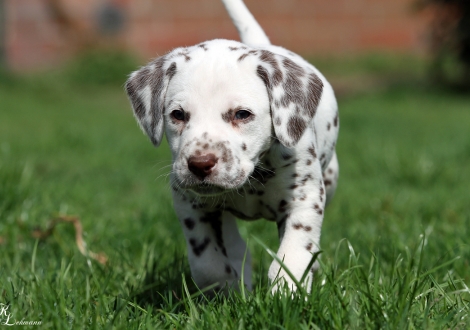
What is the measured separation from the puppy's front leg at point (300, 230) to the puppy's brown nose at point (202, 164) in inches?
22.4

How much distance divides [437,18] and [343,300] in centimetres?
1339

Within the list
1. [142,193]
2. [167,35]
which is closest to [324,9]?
[167,35]

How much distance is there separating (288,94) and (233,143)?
1.40ft

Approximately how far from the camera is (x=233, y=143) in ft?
10.6

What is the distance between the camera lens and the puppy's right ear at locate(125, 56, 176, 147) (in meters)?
3.54

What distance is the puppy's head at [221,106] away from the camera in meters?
3.15

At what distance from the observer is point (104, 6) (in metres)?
19.3

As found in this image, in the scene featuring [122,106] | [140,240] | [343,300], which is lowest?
[122,106]

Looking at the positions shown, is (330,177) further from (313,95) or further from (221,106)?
(221,106)

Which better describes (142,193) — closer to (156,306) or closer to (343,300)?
(156,306)

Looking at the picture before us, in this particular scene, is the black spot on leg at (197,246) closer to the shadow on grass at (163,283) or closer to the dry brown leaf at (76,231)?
the shadow on grass at (163,283)

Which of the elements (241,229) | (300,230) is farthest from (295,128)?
(241,229)

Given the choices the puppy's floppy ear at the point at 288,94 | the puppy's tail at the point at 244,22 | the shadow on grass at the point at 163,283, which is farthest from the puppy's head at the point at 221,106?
the puppy's tail at the point at 244,22

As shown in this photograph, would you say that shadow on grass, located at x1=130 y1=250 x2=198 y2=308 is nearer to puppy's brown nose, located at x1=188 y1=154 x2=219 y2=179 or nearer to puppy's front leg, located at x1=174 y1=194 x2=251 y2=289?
puppy's front leg, located at x1=174 y1=194 x2=251 y2=289
